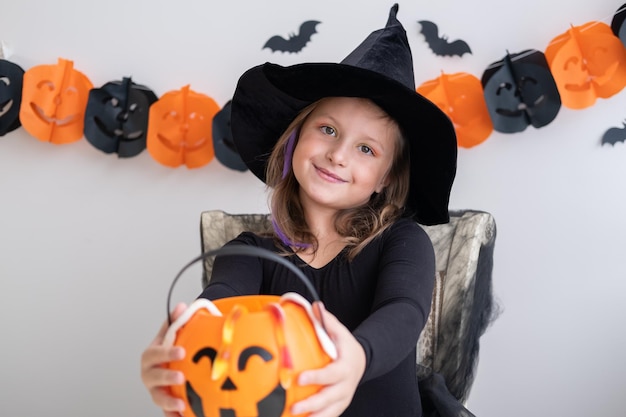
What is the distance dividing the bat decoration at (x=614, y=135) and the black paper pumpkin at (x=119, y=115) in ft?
3.51

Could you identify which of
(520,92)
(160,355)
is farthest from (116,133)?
(160,355)

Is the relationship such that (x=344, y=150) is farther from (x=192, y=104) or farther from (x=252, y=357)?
(x=192, y=104)

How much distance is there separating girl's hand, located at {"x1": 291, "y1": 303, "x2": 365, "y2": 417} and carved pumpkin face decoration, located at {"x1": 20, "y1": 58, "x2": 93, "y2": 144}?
1182 millimetres

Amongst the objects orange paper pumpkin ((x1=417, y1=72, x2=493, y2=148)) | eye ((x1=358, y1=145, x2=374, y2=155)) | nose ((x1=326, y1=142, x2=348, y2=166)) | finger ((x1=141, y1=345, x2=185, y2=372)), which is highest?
orange paper pumpkin ((x1=417, y1=72, x2=493, y2=148))

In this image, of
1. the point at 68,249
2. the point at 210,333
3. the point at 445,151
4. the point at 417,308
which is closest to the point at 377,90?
the point at 445,151

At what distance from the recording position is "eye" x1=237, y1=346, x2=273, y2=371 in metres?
0.65

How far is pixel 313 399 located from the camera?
0.68m

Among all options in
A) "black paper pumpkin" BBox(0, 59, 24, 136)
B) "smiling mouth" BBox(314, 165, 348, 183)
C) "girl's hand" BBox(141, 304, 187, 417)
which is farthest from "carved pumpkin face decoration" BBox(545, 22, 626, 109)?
"black paper pumpkin" BBox(0, 59, 24, 136)

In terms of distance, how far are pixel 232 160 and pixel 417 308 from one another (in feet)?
2.66

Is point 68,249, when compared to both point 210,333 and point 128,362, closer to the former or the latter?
point 128,362

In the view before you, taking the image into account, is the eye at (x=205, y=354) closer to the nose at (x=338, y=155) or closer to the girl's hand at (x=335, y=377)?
the girl's hand at (x=335, y=377)

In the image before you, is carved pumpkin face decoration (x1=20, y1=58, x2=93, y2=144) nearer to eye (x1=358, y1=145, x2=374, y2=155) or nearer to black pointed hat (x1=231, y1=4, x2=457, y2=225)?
black pointed hat (x1=231, y1=4, x2=457, y2=225)

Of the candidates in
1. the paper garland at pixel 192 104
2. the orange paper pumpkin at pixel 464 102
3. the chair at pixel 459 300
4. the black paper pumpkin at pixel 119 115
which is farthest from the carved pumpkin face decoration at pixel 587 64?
the black paper pumpkin at pixel 119 115

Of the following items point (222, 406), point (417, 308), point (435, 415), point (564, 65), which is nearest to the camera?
point (222, 406)
